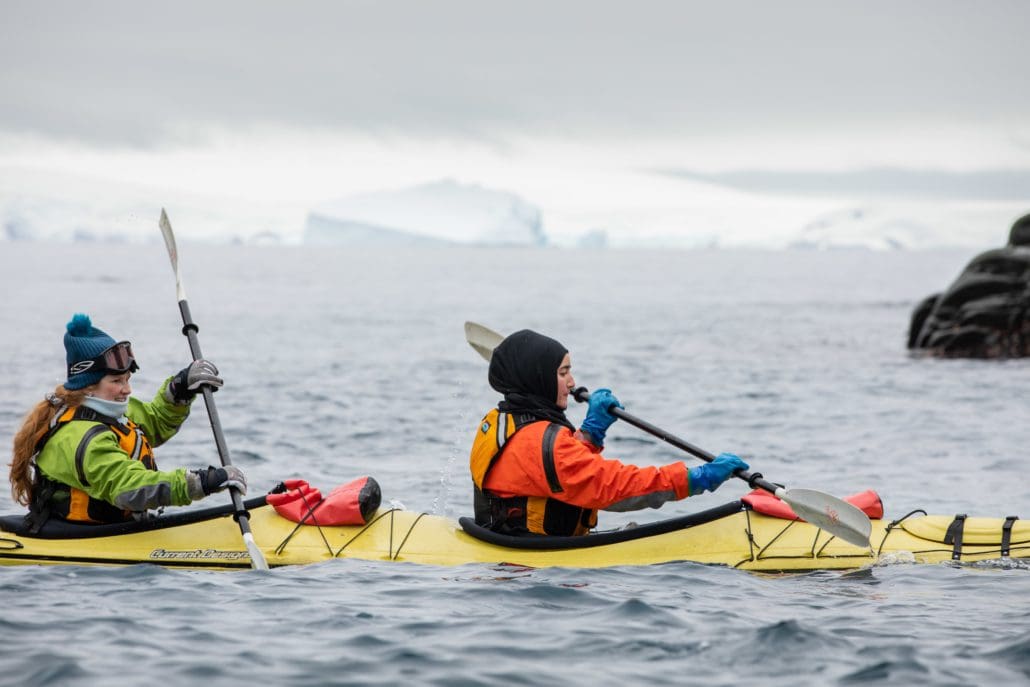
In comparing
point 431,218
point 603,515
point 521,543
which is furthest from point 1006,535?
point 431,218

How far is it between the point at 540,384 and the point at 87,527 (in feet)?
9.01

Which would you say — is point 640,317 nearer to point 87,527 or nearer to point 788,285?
point 788,285

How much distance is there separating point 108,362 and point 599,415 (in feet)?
9.40

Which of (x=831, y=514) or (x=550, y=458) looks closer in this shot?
(x=550, y=458)

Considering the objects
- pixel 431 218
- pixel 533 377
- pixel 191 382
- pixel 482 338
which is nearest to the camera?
pixel 533 377

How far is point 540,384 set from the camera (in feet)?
22.7

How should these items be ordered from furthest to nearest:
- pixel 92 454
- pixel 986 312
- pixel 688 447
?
1. pixel 986 312
2. pixel 688 447
3. pixel 92 454

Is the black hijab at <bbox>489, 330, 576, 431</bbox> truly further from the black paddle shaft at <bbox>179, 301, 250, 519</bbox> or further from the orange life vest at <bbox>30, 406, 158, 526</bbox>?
the orange life vest at <bbox>30, 406, 158, 526</bbox>

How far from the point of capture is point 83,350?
22.1 feet

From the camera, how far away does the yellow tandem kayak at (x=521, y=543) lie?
7.05 metres

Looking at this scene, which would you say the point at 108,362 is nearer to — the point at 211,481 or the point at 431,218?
the point at 211,481

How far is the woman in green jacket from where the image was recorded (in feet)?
21.7

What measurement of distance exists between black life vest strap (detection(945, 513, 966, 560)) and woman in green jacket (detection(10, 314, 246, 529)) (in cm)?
411

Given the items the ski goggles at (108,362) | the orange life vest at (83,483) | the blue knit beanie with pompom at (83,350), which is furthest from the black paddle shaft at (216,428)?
the blue knit beanie with pompom at (83,350)
